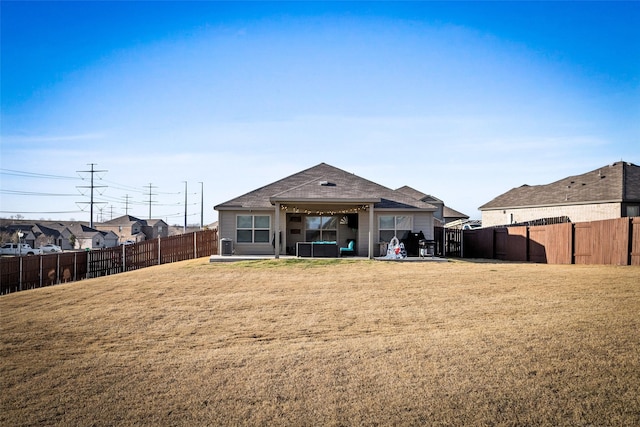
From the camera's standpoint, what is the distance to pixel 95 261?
2305cm

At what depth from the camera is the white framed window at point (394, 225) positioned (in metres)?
24.8

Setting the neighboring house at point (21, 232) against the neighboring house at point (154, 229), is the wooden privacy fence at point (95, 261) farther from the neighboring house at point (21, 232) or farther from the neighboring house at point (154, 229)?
the neighboring house at point (154, 229)

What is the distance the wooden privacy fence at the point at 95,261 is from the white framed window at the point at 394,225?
36.2 ft

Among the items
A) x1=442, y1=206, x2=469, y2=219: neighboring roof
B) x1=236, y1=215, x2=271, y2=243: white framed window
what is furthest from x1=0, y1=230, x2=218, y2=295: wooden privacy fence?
x1=442, y1=206, x2=469, y2=219: neighboring roof

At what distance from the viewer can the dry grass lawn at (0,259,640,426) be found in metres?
6.05

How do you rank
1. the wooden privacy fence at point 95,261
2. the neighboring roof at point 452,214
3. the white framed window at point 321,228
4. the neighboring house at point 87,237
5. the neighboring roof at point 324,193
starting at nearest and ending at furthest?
the wooden privacy fence at point 95,261 → the neighboring roof at point 324,193 → the white framed window at point 321,228 → the neighboring roof at point 452,214 → the neighboring house at point 87,237

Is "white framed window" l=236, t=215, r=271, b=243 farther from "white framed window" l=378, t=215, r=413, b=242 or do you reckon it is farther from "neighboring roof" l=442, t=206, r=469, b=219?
"neighboring roof" l=442, t=206, r=469, b=219

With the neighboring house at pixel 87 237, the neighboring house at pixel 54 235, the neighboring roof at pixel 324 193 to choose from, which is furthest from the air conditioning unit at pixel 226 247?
the neighboring house at pixel 54 235

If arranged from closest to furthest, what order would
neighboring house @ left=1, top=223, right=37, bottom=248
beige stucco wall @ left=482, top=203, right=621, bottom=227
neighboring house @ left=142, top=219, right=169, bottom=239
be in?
1. beige stucco wall @ left=482, top=203, right=621, bottom=227
2. neighboring house @ left=1, top=223, right=37, bottom=248
3. neighboring house @ left=142, top=219, right=169, bottom=239

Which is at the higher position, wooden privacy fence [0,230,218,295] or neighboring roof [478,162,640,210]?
neighboring roof [478,162,640,210]

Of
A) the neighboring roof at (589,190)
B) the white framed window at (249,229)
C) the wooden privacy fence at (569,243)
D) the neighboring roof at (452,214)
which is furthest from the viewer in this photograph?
the neighboring roof at (452,214)

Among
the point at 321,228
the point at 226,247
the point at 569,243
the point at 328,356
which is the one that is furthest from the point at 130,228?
the point at 328,356

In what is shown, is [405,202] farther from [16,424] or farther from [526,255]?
[16,424]

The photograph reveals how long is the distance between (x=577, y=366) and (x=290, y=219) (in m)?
19.8
